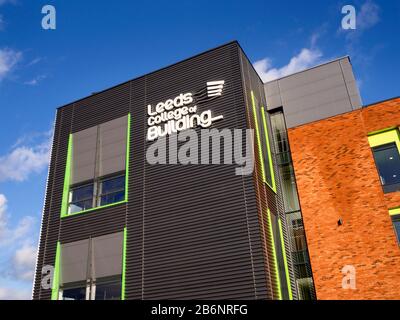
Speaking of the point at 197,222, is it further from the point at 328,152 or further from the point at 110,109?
the point at 110,109

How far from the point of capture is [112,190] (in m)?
21.0

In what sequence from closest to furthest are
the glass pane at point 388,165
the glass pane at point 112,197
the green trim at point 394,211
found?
the green trim at point 394,211
the glass pane at point 388,165
the glass pane at point 112,197

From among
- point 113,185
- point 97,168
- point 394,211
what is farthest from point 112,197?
point 394,211

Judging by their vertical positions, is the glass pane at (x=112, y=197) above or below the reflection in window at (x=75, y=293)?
above

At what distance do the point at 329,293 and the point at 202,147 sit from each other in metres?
8.81

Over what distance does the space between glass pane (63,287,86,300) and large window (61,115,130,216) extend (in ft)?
13.4

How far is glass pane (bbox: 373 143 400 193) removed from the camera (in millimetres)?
18406

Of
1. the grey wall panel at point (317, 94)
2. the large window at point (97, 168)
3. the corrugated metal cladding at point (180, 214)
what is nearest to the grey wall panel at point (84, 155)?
Answer: the large window at point (97, 168)

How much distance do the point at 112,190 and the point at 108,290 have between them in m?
5.23

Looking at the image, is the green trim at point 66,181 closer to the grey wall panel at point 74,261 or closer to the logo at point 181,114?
the grey wall panel at point 74,261

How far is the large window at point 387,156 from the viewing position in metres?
18.5

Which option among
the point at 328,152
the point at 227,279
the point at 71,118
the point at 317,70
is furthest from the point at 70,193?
the point at 317,70

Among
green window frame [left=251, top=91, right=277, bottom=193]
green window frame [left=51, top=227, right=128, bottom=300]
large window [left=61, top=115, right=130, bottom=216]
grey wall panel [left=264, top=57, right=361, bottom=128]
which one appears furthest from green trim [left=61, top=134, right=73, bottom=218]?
grey wall panel [left=264, top=57, right=361, bottom=128]

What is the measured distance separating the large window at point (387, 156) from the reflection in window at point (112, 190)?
1302 cm
